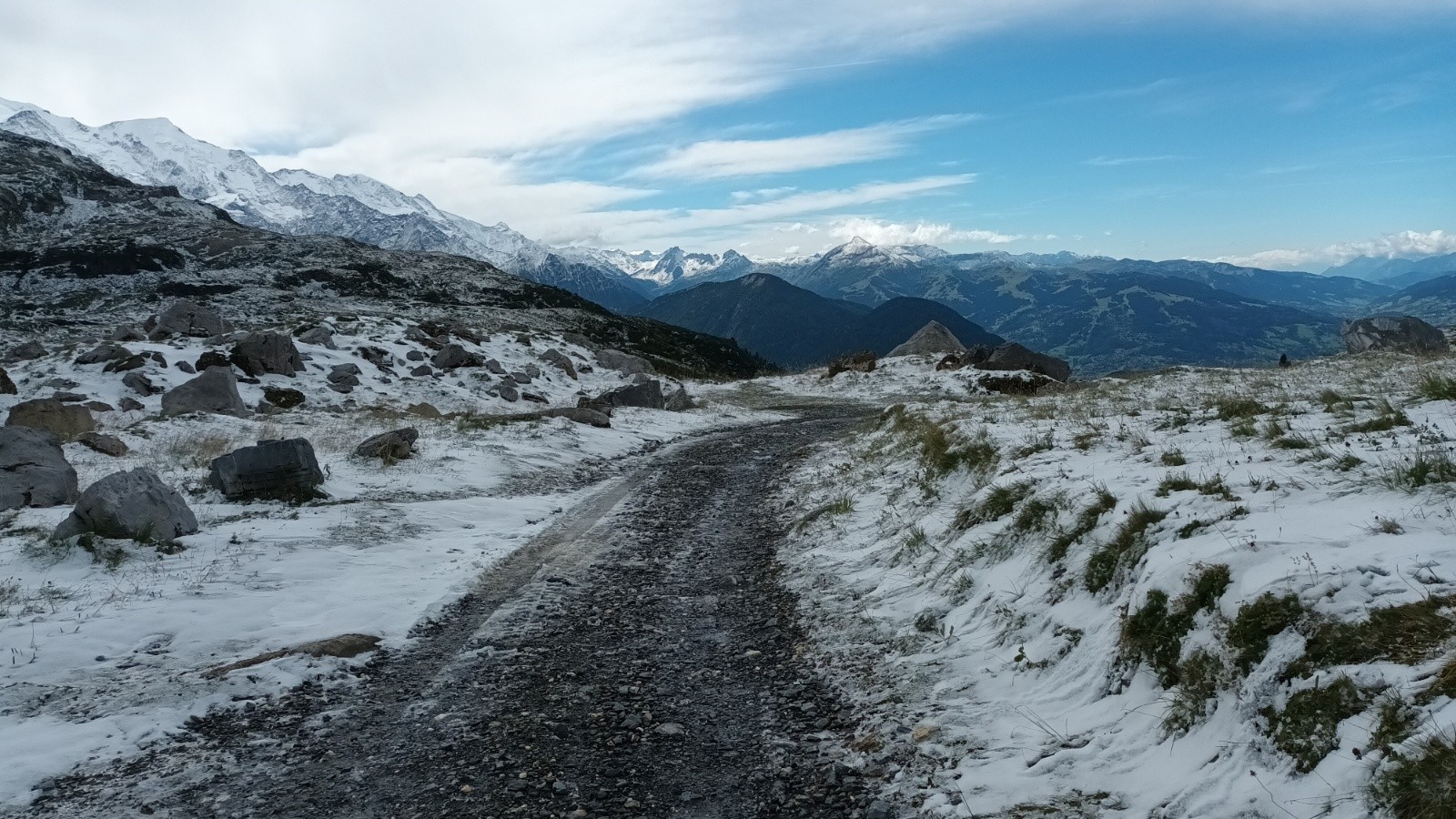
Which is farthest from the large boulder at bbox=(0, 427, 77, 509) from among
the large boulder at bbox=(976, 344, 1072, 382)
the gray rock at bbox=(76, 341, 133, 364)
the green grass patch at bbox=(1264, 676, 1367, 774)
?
the large boulder at bbox=(976, 344, 1072, 382)

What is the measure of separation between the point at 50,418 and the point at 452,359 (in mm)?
20387

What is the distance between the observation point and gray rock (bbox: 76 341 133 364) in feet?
93.5

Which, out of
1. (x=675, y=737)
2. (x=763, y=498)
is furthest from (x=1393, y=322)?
(x=675, y=737)

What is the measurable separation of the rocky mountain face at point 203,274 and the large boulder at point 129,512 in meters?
54.1

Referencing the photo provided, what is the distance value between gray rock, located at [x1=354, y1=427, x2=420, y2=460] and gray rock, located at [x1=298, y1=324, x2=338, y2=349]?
22629 mm

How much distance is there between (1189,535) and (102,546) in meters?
12.8

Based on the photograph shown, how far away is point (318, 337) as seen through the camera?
3712 centimetres

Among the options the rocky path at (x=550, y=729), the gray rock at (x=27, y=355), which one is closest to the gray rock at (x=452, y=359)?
the gray rock at (x=27, y=355)

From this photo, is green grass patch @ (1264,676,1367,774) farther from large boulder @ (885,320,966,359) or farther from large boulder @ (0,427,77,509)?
large boulder @ (885,320,966,359)

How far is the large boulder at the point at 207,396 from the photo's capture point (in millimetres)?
24188

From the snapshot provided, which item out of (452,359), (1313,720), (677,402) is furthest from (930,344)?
(1313,720)

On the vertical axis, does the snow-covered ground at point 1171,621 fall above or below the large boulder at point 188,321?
below

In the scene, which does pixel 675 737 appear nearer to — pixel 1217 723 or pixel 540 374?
pixel 1217 723

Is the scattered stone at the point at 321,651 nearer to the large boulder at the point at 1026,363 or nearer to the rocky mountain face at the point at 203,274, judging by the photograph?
the large boulder at the point at 1026,363
